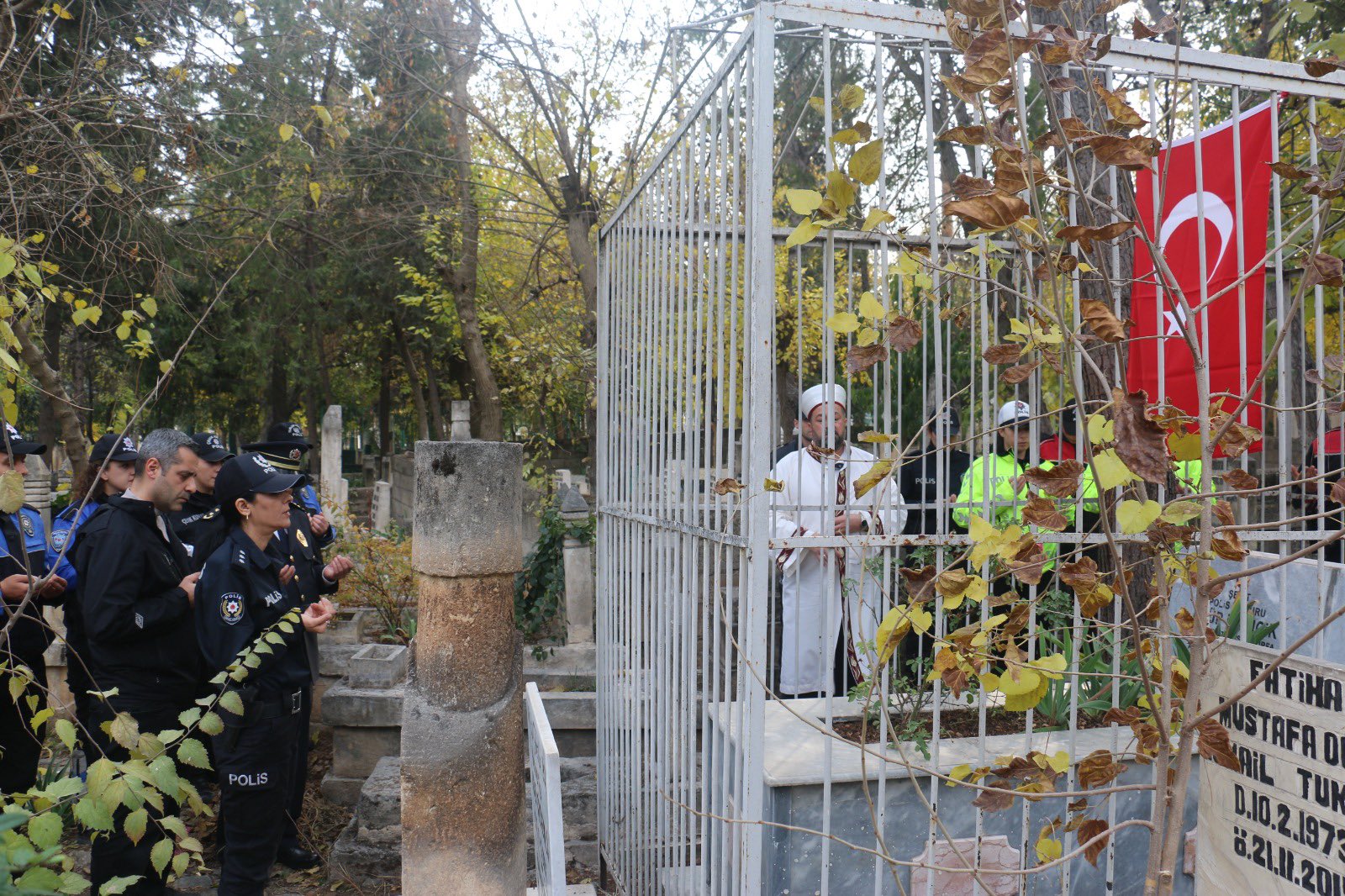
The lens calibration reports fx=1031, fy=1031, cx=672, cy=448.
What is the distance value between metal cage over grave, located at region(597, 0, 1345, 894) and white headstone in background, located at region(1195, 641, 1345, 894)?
0.47 m

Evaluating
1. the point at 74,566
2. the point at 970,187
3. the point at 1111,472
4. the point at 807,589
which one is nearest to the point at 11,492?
the point at 970,187

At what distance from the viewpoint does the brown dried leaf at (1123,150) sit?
1.81 meters

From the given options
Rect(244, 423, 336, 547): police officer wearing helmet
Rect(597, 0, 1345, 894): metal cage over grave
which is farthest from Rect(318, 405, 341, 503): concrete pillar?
Rect(597, 0, 1345, 894): metal cage over grave

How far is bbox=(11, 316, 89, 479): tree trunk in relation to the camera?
5336mm

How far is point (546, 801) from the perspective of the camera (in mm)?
2533

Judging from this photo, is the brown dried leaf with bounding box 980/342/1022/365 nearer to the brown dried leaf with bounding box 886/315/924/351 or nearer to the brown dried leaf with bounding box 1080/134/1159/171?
the brown dried leaf with bounding box 886/315/924/351

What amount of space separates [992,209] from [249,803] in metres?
3.98

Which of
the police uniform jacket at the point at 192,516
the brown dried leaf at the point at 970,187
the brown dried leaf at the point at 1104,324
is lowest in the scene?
the police uniform jacket at the point at 192,516

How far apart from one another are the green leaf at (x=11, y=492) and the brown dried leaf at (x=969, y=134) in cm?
236

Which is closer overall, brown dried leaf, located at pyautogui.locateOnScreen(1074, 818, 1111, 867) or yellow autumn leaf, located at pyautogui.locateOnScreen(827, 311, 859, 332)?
brown dried leaf, located at pyautogui.locateOnScreen(1074, 818, 1111, 867)

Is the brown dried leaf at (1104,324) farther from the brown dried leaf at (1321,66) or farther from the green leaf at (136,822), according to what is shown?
the green leaf at (136,822)

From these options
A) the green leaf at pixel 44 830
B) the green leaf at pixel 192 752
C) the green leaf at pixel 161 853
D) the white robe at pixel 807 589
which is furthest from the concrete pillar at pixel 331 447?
the green leaf at pixel 44 830

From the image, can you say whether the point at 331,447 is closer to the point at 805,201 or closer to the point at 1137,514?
the point at 805,201

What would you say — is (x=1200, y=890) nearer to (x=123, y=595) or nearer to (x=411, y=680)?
(x=411, y=680)
